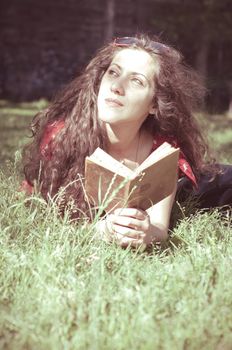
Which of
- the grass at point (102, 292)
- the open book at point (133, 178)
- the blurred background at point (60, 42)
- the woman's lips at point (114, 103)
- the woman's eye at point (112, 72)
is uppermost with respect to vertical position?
the woman's eye at point (112, 72)

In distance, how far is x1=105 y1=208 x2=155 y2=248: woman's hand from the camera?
7.66 ft

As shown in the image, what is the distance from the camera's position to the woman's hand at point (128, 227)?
233cm

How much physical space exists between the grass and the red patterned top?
0.48m

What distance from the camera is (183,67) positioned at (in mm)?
3066

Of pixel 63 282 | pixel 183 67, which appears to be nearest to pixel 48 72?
pixel 183 67

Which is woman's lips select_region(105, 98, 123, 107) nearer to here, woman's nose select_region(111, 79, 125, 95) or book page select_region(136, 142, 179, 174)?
woman's nose select_region(111, 79, 125, 95)

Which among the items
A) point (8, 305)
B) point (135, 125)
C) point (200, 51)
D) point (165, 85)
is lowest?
point (200, 51)

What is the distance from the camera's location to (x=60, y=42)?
12789 mm

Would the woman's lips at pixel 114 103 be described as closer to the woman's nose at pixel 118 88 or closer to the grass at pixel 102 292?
the woman's nose at pixel 118 88

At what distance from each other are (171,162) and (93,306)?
0.78m

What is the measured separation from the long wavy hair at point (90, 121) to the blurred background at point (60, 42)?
30.5ft

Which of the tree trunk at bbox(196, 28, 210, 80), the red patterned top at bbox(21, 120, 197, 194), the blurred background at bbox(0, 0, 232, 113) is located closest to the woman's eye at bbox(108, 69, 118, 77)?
the red patterned top at bbox(21, 120, 197, 194)

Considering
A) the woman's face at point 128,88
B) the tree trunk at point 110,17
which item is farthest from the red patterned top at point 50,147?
the tree trunk at point 110,17

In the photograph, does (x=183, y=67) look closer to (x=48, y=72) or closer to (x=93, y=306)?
(x=93, y=306)
